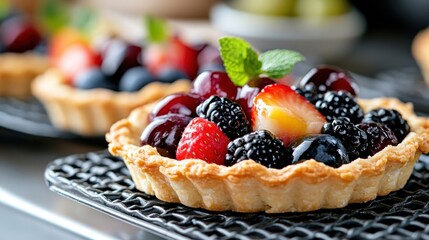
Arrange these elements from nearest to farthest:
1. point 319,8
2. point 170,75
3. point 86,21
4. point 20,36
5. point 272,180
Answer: point 272,180
point 170,75
point 86,21
point 20,36
point 319,8

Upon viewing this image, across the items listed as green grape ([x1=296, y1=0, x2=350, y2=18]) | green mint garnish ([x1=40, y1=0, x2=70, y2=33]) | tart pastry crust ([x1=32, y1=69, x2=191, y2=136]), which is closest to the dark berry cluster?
tart pastry crust ([x1=32, y1=69, x2=191, y2=136])

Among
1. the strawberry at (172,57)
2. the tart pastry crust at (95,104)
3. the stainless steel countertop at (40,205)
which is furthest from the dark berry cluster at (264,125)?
Answer: the strawberry at (172,57)

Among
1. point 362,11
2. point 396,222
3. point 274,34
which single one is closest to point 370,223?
point 396,222

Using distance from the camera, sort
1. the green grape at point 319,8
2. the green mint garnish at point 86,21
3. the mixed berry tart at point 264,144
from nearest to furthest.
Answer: the mixed berry tart at point 264,144, the green mint garnish at point 86,21, the green grape at point 319,8

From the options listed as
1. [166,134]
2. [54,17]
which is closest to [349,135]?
Result: [166,134]

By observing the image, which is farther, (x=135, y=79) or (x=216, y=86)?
(x=135, y=79)

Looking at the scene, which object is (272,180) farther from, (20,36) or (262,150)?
(20,36)

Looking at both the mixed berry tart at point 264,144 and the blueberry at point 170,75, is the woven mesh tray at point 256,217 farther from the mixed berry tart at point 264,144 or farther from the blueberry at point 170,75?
the blueberry at point 170,75
